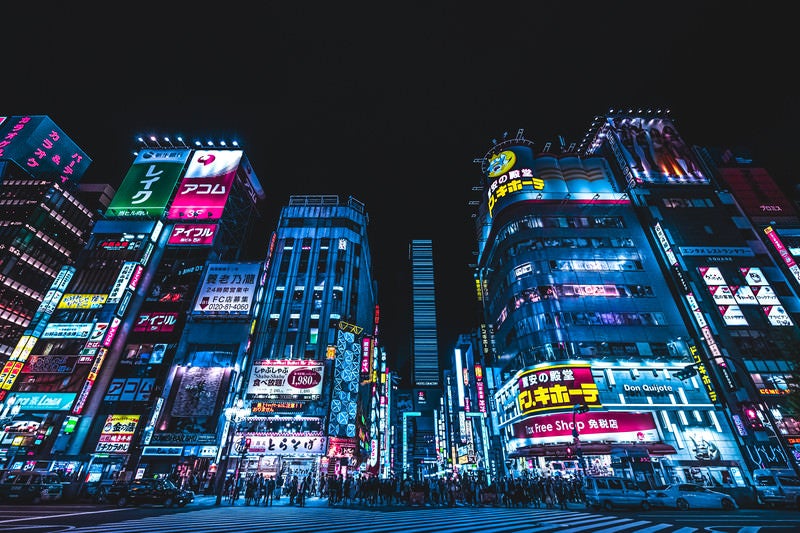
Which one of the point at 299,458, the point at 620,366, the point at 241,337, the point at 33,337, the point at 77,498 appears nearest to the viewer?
the point at 77,498

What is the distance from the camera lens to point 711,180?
160ft

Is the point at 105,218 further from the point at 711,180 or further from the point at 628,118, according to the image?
the point at 711,180

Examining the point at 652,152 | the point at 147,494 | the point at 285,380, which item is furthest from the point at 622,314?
the point at 147,494

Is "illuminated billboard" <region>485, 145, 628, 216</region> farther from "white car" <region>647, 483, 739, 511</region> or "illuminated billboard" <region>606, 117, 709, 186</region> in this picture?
"white car" <region>647, 483, 739, 511</region>

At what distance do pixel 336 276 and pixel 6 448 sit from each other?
123 feet

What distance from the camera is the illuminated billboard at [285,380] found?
38.5 metres

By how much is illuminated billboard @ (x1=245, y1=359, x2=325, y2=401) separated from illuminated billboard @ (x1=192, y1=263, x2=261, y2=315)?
26.1ft

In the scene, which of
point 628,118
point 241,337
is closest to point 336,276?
point 241,337

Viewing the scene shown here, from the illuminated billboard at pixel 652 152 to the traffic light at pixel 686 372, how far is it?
2602 centimetres

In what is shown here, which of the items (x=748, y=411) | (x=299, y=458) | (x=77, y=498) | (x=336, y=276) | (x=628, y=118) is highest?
(x=628, y=118)

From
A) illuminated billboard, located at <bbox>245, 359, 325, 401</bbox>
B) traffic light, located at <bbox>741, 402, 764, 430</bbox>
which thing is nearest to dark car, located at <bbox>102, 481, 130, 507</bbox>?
illuminated billboard, located at <bbox>245, 359, 325, 401</bbox>

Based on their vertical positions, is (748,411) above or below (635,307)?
below

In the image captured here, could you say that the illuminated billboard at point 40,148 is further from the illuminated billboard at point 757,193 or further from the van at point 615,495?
→ the illuminated billboard at point 757,193

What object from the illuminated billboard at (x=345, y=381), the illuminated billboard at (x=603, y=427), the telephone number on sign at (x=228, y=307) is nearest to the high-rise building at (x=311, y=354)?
the illuminated billboard at (x=345, y=381)
